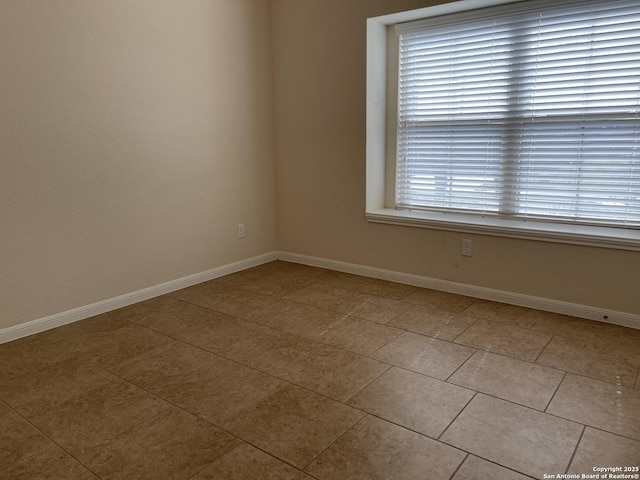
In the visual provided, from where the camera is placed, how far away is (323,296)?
3482 millimetres

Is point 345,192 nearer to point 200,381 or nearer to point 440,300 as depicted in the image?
point 440,300

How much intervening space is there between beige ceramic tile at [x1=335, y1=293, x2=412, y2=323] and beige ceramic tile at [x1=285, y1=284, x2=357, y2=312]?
51 millimetres

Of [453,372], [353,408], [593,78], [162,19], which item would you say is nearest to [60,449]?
[353,408]

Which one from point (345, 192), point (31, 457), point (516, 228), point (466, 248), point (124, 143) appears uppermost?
point (124, 143)

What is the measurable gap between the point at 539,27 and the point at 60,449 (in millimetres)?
3416

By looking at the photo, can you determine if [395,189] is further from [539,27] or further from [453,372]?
[453,372]

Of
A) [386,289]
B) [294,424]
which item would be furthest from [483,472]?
[386,289]

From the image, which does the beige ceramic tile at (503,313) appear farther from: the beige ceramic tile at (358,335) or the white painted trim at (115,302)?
the white painted trim at (115,302)

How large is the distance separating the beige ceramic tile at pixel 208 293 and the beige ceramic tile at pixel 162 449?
1.42 m

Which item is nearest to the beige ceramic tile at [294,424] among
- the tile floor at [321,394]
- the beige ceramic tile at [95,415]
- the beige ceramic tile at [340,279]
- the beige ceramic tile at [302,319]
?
the tile floor at [321,394]

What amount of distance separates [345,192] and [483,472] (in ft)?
8.59

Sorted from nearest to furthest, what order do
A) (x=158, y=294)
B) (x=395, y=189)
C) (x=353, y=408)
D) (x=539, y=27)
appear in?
1. (x=353, y=408)
2. (x=539, y=27)
3. (x=158, y=294)
4. (x=395, y=189)

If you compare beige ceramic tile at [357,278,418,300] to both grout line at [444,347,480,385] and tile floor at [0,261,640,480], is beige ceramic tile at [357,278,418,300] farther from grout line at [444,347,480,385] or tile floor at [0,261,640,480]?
grout line at [444,347,480,385]

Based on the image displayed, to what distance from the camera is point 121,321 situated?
10.1 feet
